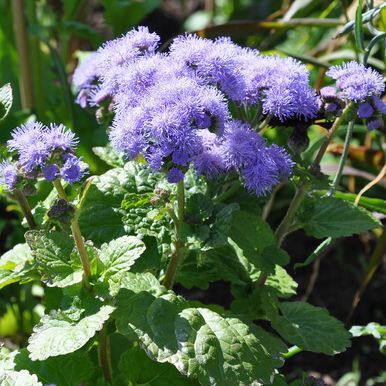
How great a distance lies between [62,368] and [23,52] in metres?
1.64

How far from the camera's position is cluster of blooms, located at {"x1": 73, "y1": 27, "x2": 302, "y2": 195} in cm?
168

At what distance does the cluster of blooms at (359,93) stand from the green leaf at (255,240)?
344 millimetres

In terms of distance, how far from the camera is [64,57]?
3.67 meters

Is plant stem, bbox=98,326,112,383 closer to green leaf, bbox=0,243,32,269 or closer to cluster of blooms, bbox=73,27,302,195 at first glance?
green leaf, bbox=0,243,32,269

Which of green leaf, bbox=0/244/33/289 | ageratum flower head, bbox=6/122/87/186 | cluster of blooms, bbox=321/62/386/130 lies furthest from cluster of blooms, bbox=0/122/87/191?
cluster of blooms, bbox=321/62/386/130

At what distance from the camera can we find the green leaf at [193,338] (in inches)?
68.6

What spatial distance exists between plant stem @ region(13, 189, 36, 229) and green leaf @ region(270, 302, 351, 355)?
26.2 inches

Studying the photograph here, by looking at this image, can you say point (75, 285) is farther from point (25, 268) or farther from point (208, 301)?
point (208, 301)

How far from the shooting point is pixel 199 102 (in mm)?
1695

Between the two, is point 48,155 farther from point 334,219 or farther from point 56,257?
point 334,219

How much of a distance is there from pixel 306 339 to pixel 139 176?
61 centimetres

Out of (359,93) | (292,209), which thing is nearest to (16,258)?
(292,209)

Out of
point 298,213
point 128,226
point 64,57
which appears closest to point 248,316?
point 298,213

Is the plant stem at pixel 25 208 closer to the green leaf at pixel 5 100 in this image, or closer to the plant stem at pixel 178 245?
the green leaf at pixel 5 100
